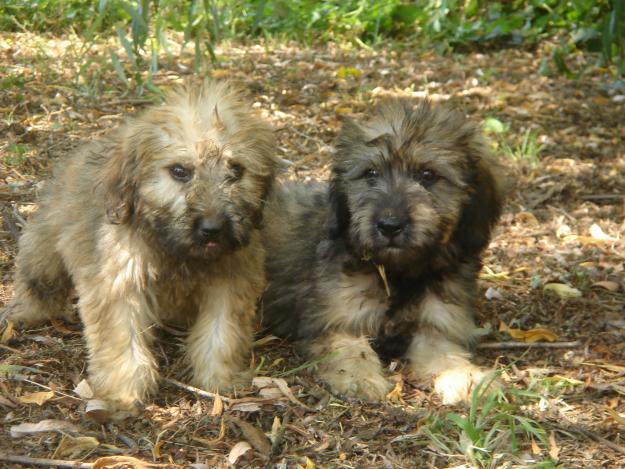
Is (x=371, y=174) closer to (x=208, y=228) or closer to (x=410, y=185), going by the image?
(x=410, y=185)

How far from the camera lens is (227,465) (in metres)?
3.61

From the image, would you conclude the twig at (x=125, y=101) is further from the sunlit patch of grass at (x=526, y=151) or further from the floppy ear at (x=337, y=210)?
the floppy ear at (x=337, y=210)

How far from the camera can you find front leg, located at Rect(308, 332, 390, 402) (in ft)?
13.9

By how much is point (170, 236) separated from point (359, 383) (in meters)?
1.17

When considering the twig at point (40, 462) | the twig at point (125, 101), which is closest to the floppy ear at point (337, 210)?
the twig at point (40, 462)

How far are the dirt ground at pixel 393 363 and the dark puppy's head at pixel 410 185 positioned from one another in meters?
0.68

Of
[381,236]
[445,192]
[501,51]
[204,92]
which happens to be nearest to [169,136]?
[204,92]

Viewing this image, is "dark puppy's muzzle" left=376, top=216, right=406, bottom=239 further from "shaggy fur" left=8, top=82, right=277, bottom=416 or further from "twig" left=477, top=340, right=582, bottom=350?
"twig" left=477, top=340, right=582, bottom=350

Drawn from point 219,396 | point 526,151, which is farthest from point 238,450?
point 526,151

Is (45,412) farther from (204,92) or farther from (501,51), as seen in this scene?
(501,51)

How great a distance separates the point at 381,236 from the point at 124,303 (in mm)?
1224

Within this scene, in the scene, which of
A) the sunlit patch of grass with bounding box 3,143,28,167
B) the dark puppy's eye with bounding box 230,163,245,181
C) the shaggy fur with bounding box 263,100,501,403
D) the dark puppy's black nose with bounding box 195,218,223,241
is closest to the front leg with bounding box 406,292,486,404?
the shaggy fur with bounding box 263,100,501,403

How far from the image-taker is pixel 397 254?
13.9 feet

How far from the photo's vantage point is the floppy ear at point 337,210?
4492 millimetres
